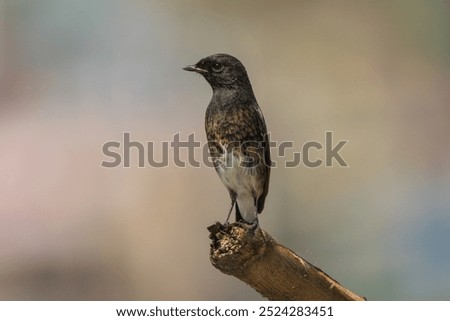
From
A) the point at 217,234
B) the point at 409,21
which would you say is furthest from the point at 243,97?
the point at 409,21

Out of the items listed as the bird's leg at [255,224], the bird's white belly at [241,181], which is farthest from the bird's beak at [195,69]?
the bird's leg at [255,224]

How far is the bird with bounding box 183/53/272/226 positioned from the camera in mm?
2902

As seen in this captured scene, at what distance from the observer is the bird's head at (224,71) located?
2.95 meters

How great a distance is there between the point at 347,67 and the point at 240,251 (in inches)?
51.7

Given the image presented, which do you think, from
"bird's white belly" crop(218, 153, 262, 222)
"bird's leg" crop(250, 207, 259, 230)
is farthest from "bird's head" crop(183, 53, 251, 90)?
"bird's leg" crop(250, 207, 259, 230)

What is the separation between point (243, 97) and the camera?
295 cm

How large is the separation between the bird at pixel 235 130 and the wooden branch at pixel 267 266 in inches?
12.4

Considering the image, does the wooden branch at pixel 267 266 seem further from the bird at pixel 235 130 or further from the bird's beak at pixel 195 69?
the bird's beak at pixel 195 69

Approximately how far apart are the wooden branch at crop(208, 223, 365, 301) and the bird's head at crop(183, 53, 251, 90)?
74 cm

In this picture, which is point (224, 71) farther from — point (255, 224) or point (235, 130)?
point (255, 224)

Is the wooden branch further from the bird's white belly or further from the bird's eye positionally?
the bird's eye

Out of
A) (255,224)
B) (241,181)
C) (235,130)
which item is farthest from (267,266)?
(235,130)
